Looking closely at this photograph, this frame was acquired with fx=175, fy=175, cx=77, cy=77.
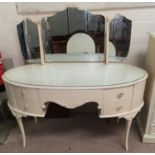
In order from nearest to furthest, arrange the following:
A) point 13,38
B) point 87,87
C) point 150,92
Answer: point 87,87, point 150,92, point 13,38

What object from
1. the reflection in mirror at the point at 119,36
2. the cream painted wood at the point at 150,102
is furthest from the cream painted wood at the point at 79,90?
the reflection in mirror at the point at 119,36

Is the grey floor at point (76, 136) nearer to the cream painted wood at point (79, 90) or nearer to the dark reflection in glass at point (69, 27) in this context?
the cream painted wood at point (79, 90)

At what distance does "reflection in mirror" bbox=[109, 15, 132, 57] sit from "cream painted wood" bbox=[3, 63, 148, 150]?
22 cm

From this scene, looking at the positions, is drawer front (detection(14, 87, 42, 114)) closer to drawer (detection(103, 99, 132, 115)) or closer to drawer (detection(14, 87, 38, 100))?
drawer (detection(14, 87, 38, 100))

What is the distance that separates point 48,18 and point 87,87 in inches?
29.1

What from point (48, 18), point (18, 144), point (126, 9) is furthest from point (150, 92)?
point (18, 144)

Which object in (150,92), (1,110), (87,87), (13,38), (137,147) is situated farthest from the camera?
(1,110)

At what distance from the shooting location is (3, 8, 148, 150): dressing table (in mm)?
1213

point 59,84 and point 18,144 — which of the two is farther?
point 18,144

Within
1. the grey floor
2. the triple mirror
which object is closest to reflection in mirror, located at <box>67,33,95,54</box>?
the triple mirror

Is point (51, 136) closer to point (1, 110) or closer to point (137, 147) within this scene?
point (1, 110)

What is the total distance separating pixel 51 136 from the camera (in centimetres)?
167

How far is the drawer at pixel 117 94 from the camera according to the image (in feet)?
3.95

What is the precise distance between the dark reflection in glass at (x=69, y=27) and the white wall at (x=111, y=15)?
8 cm
